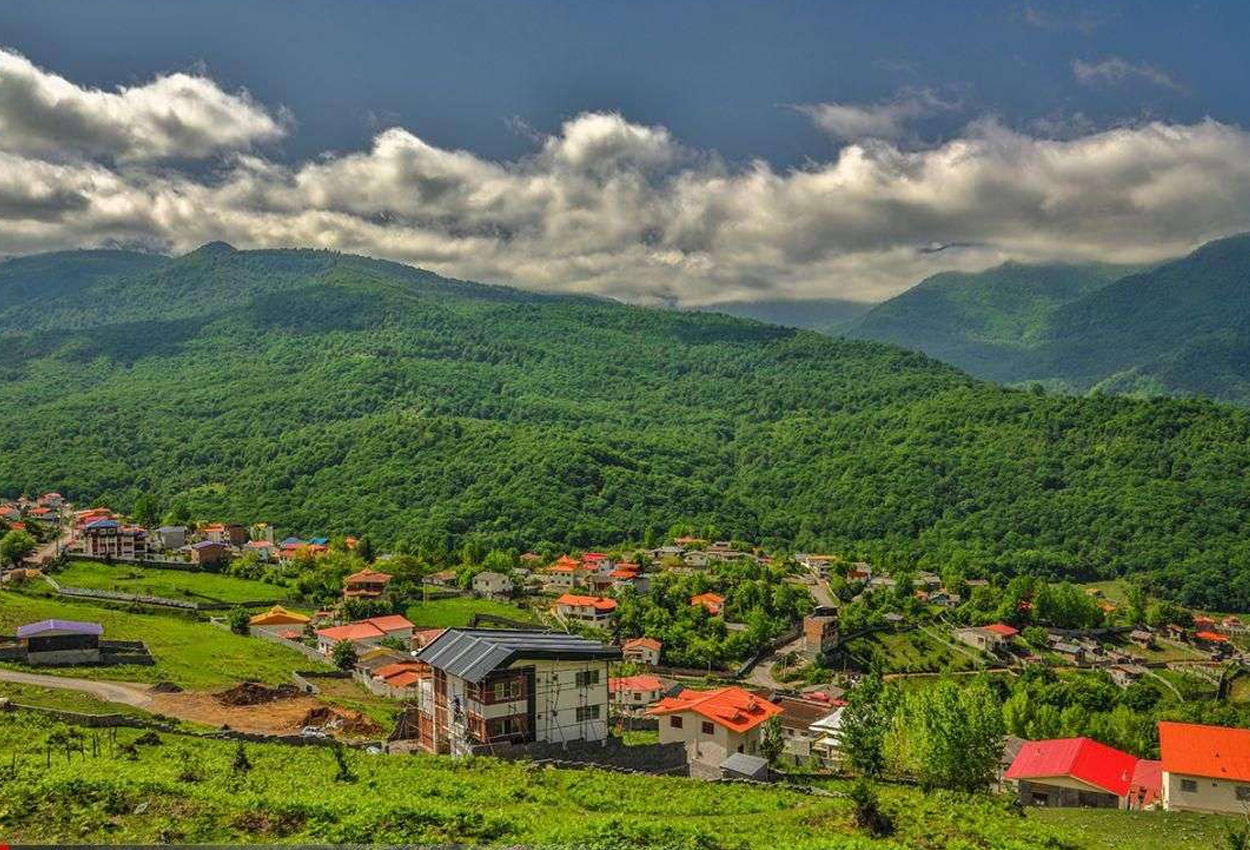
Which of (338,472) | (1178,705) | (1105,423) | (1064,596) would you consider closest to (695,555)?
(1064,596)

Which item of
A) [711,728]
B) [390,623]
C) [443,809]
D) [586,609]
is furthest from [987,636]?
[443,809]

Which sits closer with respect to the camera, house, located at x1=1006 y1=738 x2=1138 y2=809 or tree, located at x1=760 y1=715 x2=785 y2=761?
house, located at x1=1006 y1=738 x2=1138 y2=809

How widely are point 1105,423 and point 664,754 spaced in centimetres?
15808

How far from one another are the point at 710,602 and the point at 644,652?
43.8 feet

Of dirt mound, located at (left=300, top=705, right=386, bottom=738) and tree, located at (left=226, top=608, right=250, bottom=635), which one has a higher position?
tree, located at (left=226, top=608, right=250, bottom=635)

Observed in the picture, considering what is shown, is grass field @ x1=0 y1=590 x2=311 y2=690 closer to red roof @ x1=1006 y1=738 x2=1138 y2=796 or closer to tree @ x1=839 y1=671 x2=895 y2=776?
tree @ x1=839 y1=671 x2=895 y2=776

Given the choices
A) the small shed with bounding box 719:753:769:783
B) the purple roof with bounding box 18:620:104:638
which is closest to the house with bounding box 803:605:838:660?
the small shed with bounding box 719:753:769:783

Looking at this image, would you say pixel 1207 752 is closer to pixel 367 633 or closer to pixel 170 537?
pixel 367 633

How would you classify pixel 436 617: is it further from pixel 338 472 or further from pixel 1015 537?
pixel 1015 537

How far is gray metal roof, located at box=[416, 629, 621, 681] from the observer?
30.7 m

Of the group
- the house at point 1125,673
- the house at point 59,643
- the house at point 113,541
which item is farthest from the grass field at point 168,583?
the house at point 1125,673

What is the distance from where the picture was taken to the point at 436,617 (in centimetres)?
7225

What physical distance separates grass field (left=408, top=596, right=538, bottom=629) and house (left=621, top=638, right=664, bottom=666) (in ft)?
29.7

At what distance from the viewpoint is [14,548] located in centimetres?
7138
